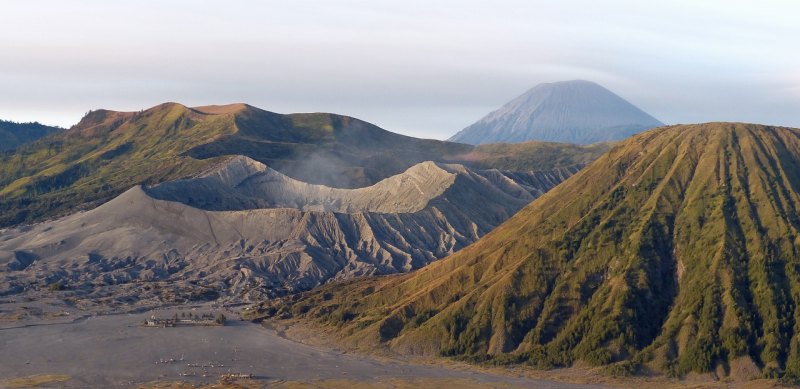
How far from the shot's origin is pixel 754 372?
15262 centimetres

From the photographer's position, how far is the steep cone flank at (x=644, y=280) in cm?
16175

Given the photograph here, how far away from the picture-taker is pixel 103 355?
554ft

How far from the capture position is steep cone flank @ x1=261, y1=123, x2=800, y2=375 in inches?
6368

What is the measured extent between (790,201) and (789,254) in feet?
45.1

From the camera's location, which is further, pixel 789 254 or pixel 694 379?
pixel 789 254

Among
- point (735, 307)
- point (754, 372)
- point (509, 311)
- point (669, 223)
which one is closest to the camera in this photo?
point (754, 372)

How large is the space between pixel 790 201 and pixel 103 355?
104606mm

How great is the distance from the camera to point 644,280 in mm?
173500

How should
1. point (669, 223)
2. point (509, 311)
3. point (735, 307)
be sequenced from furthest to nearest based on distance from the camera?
1. point (669, 223)
2. point (509, 311)
3. point (735, 307)

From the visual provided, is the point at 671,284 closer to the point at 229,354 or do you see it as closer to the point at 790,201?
the point at 790,201

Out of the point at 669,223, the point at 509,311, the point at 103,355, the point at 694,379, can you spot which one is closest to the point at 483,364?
the point at 509,311

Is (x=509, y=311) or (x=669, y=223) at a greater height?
(x=669, y=223)

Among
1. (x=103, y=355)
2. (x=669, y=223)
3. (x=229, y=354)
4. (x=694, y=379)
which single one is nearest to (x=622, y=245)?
(x=669, y=223)

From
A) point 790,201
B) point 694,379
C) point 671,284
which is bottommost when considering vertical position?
point 694,379
